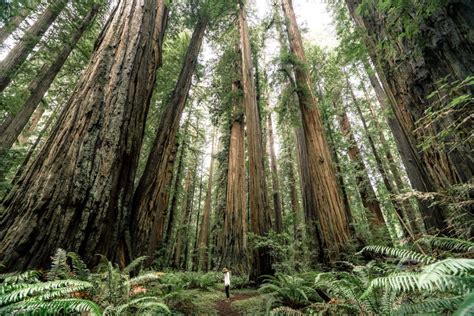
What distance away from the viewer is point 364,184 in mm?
10156

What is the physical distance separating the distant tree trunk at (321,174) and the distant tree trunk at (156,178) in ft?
11.2

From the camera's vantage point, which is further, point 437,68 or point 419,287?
point 437,68

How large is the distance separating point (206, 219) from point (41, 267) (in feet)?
45.2

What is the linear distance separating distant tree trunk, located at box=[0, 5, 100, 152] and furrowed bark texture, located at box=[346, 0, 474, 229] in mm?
9416

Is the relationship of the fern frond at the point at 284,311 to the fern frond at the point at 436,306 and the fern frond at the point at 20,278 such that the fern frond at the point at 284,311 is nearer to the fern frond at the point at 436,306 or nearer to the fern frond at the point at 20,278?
the fern frond at the point at 436,306

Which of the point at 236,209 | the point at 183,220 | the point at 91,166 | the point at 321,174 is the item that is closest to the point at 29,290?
the point at 91,166

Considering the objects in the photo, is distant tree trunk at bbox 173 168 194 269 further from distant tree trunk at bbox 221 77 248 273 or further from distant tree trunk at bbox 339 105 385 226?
distant tree trunk at bbox 339 105 385 226

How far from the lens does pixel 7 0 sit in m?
3.71

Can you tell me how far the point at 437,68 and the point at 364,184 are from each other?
9.13m

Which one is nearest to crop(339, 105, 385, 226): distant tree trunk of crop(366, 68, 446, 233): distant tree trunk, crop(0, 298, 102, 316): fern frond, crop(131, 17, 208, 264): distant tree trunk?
crop(366, 68, 446, 233): distant tree trunk

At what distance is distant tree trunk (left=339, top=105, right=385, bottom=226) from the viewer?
31.7ft

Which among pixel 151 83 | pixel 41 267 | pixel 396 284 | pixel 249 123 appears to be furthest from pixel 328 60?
pixel 41 267

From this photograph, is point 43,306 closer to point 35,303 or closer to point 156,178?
point 35,303

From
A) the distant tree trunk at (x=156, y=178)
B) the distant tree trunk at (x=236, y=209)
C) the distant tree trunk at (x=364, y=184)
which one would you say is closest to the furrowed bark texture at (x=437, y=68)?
the distant tree trunk at (x=156, y=178)
